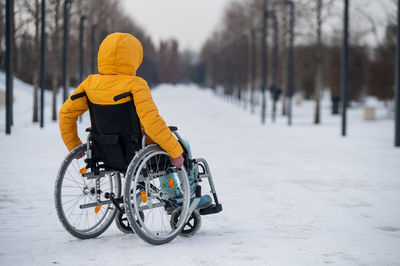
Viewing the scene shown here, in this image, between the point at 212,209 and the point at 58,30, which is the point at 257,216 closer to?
the point at 212,209

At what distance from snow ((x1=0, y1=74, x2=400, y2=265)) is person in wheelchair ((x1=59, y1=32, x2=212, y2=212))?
27.7 inches

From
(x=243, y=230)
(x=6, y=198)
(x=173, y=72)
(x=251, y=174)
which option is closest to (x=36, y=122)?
(x=251, y=174)

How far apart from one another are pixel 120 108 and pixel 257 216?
2170 mm

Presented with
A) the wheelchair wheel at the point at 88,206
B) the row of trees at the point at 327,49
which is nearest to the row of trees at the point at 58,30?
the row of trees at the point at 327,49

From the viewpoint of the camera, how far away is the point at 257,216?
6.19 metres

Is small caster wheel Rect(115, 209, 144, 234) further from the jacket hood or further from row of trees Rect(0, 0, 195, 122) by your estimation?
row of trees Rect(0, 0, 195, 122)

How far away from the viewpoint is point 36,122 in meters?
21.6

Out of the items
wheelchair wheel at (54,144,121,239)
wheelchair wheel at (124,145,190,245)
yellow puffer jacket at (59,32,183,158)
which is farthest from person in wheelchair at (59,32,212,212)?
wheelchair wheel at (54,144,121,239)

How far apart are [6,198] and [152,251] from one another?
2895mm

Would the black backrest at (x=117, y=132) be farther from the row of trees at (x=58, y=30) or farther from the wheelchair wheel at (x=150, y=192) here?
the row of trees at (x=58, y=30)

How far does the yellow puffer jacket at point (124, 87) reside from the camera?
178 inches

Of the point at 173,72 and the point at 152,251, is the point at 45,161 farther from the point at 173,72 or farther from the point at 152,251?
the point at 173,72

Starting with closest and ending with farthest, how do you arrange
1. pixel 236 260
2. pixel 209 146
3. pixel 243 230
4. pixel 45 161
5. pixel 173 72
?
pixel 236 260
pixel 243 230
pixel 45 161
pixel 209 146
pixel 173 72

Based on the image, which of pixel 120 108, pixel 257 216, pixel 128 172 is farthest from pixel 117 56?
Result: pixel 257 216
